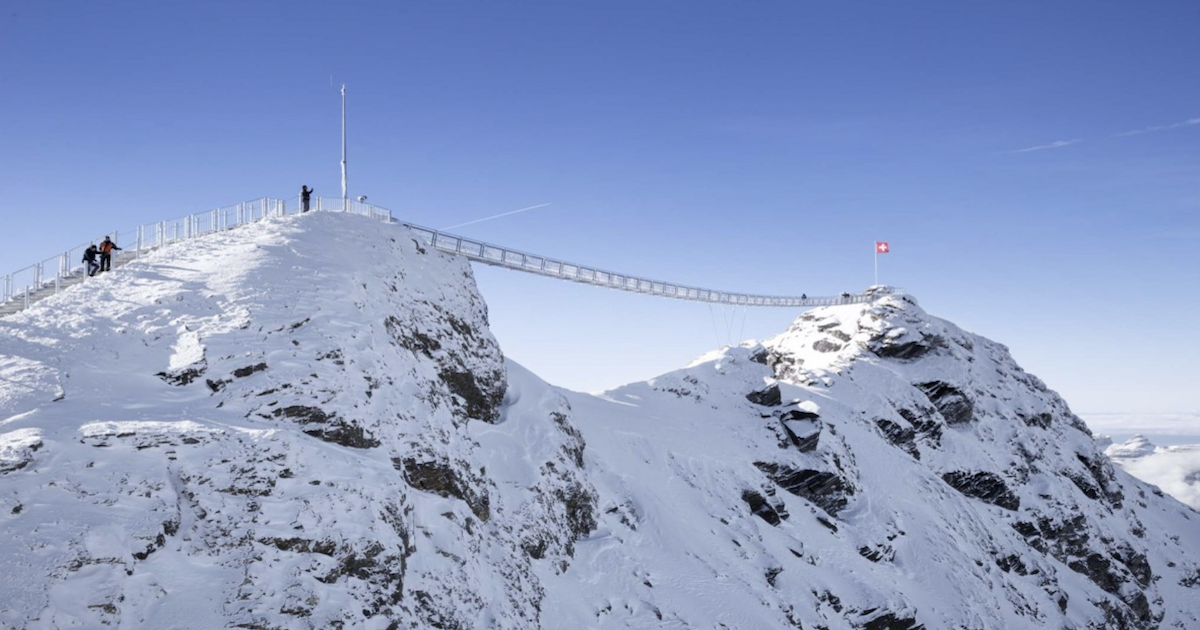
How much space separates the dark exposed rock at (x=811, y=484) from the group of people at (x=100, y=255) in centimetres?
3126

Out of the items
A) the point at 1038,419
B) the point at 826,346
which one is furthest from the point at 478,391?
the point at 1038,419

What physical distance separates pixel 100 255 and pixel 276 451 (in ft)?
53.9

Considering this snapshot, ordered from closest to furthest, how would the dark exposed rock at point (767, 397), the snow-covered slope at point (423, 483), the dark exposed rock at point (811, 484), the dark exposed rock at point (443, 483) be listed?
1. the snow-covered slope at point (423, 483)
2. the dark exposed rock at point (443, 483)
3. the dark exposed rock at point (811, 484)
4. the dark exposed rock at point (767, 397)

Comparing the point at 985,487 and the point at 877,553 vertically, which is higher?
the point at 985,487

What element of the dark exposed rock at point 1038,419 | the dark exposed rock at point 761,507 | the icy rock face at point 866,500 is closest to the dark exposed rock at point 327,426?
the icy rock face at point 866,500

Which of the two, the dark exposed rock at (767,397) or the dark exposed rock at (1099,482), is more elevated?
the dark exposed rock at (767,397)

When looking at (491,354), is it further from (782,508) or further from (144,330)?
(782,508)

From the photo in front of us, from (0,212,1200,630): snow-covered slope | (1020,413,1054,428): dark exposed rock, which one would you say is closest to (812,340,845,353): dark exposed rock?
(0,212,1200,630): snow-covered slope

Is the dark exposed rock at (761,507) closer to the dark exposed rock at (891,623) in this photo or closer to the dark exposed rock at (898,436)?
the dark exposed rock at (891,623)

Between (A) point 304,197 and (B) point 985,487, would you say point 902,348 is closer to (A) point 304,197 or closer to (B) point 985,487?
(B) point 985,487

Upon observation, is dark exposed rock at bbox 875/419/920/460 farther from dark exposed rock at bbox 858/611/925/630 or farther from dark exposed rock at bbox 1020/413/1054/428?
dark exposed rock at bbox 858/611/925/630

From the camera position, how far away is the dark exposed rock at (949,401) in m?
60.0

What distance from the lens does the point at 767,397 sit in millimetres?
48844

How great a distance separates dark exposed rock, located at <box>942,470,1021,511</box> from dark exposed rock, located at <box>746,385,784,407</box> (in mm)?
14588
